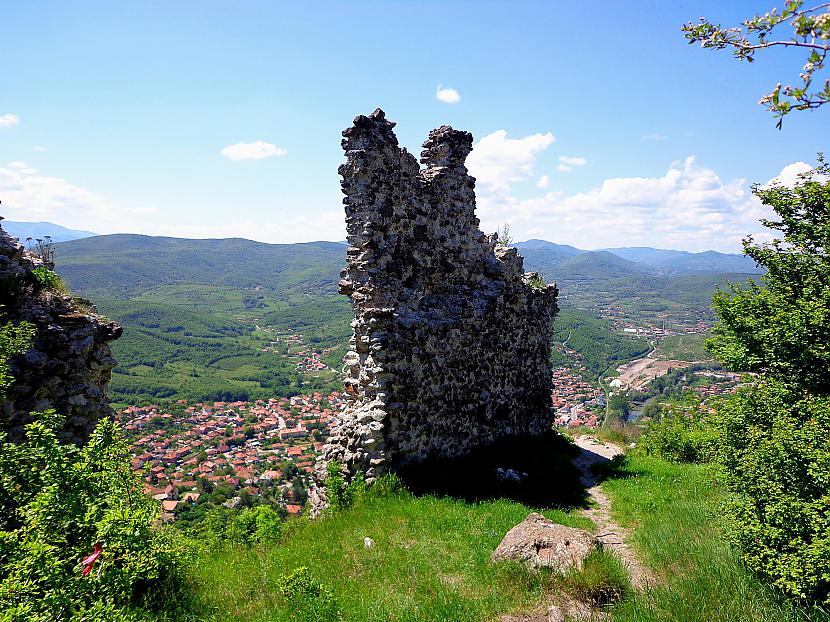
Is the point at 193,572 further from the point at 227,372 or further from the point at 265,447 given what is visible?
the point at 227,372

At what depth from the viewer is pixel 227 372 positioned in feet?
277

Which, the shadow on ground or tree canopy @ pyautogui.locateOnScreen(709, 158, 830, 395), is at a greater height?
tree canopy @ pyautogui.locateOnScreen(709, 158, 830, 395)

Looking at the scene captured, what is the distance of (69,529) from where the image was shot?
11.4 feet

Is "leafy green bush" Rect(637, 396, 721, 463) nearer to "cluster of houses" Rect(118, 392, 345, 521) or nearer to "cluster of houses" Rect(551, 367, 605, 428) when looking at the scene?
"cluster of houses" Rect(118, 392, 345, 521)

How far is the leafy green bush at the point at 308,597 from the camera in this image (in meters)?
4.84

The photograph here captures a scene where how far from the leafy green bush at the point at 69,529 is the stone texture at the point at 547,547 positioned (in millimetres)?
4292

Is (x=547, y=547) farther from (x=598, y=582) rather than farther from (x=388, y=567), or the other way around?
(x=388, y=567)

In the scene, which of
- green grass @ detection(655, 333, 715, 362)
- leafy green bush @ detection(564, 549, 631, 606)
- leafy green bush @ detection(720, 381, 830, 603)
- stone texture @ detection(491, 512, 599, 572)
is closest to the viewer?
leafy green bush @ detection(720, 381, 830, 603)

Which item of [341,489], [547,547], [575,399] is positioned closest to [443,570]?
[547,547]

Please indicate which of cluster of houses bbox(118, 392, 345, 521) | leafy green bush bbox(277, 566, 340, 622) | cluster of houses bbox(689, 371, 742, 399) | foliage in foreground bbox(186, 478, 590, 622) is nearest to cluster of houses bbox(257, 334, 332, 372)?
cluster of houses bbox(118, 392, 345, 521)

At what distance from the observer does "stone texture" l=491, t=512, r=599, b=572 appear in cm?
589

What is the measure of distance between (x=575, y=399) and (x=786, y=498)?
5975 cm

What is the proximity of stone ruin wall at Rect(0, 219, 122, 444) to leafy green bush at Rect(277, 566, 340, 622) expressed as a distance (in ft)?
12.7

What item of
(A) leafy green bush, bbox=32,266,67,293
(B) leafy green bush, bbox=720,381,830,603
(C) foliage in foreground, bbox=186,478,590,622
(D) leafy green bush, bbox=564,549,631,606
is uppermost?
(A) leafy green bush, bbox=32,266,67,293
